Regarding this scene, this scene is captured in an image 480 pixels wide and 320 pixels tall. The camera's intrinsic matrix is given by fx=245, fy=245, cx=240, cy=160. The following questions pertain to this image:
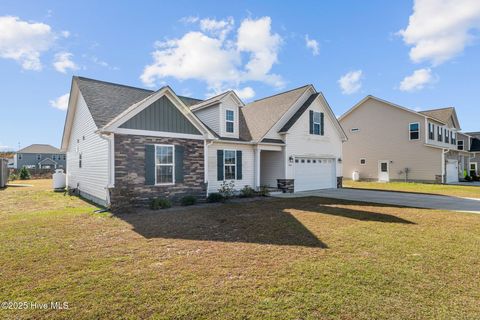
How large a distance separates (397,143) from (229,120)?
2031 centimetres

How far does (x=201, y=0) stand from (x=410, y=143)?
78.0 feet

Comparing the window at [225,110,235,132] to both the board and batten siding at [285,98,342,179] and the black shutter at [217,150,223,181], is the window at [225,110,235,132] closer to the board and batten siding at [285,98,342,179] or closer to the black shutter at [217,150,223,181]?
the black shutter at [217,150,223,181]

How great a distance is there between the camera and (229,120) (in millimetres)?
14539

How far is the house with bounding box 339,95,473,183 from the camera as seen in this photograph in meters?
23.9

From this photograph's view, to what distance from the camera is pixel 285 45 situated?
17.0 metres

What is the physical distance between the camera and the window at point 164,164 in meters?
10.9

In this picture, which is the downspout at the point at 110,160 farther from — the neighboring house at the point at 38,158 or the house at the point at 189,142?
the neighboring house at the point at 38,158

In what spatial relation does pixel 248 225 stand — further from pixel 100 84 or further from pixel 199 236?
pixel 100 84

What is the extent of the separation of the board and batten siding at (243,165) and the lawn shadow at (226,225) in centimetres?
314

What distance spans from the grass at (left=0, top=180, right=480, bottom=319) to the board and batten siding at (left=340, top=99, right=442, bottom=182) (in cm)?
1913

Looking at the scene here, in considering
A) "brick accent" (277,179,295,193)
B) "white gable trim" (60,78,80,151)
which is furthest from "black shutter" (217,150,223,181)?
"white gable trim" (60,78,80,151)

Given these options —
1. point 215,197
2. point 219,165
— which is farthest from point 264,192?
point 215,197

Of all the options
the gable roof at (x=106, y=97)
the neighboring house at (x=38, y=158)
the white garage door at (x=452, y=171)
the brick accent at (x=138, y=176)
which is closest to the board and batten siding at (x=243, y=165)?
the brick accent at (x=138, y=176)

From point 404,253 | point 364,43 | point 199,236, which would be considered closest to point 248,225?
point 199,236
